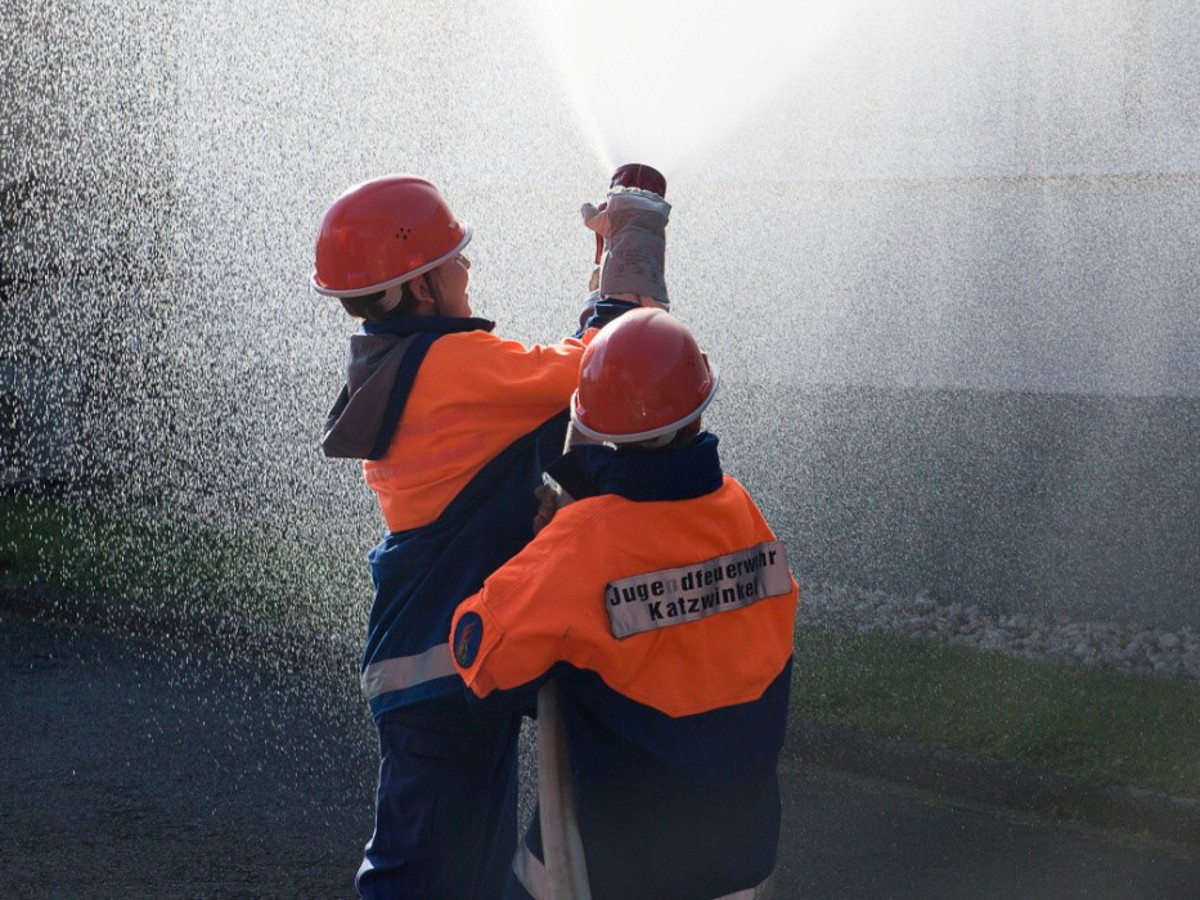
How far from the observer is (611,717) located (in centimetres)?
226

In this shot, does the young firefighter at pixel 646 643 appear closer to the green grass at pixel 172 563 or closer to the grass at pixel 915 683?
the grass at pixel 915 683

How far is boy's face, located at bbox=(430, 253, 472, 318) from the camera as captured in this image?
2.90 metres

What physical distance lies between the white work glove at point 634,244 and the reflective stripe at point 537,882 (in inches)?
49.7

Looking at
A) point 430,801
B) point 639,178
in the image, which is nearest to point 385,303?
point 639,178

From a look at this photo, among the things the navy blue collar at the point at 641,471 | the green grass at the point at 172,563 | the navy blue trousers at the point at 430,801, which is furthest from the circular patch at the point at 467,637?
the green grass at the point at 172,563

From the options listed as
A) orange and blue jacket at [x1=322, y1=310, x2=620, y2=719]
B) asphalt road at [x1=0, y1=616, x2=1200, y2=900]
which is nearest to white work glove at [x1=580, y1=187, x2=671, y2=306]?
orange and blue jacket at [x1=322, y1=310, x2=620, y2=719]

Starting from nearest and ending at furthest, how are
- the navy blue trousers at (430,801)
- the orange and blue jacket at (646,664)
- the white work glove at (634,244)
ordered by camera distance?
the orange and blue jacket at (646,664)
the navy blue trousers at (430,801)
the white work glove at (634,244)

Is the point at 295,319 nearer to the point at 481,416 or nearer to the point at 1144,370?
the point at 1144,370

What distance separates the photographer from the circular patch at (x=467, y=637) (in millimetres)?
2219

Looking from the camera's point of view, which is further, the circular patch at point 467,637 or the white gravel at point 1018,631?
the white gravel at point 1018,631

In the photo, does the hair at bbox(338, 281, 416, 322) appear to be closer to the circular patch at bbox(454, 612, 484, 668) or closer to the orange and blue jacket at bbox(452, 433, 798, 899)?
the orange and blue jacket at bbox(452, 433, 798, 899)

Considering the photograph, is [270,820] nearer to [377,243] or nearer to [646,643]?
[377,243]

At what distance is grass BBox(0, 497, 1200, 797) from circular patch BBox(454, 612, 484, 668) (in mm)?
3139

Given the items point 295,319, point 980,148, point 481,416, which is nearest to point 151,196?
point 295,319
